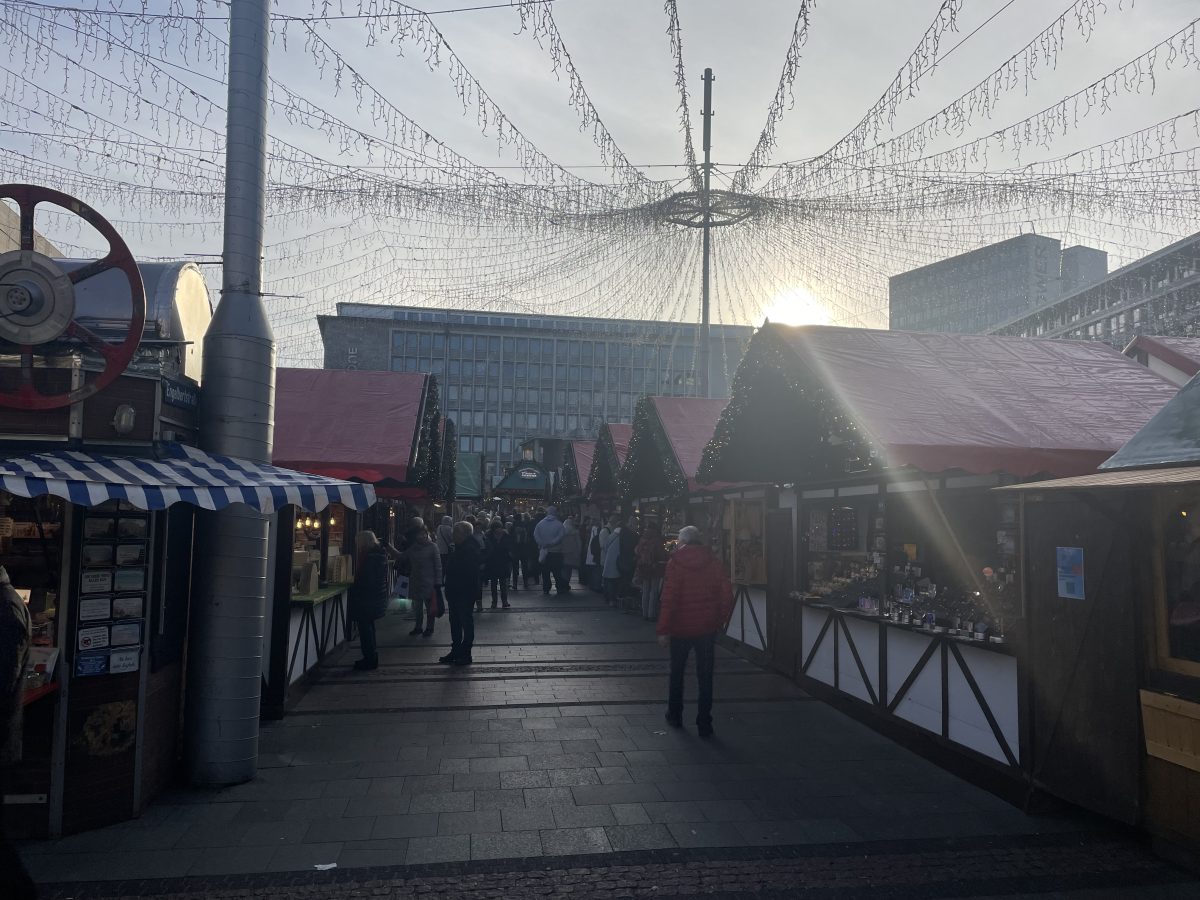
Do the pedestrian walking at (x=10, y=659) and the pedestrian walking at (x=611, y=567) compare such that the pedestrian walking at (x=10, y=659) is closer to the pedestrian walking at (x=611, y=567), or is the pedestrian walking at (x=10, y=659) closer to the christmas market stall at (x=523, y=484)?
the pedestrian walking at (x=611, y=567)

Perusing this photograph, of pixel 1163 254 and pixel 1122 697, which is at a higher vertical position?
pixel 1163 254

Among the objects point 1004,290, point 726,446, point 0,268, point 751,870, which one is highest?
point 1004,290

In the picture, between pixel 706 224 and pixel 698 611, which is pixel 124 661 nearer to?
pixel 698 611

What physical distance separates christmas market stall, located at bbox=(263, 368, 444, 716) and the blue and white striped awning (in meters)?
2.37

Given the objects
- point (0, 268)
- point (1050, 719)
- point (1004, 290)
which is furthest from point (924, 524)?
point (1004, 290)

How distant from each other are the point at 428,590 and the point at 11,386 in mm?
7866

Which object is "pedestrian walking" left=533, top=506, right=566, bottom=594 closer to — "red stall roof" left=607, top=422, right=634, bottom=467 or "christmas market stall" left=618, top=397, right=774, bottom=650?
"christmas market stall" left=618, top=397, right=774, bottom=650

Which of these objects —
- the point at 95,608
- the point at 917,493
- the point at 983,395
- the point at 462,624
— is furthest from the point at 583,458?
the point at 95,608

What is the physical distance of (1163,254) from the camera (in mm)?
43719

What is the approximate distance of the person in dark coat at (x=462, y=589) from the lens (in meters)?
10.6

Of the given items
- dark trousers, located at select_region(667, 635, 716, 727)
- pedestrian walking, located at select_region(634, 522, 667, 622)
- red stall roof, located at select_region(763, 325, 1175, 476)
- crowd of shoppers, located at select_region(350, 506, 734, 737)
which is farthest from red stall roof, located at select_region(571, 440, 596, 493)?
dark trousers, located at select_region(667, 635, 716, 727)

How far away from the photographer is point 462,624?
10.9 m

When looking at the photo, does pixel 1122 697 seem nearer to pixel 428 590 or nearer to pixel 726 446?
pixel 726 446

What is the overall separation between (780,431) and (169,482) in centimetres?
696
